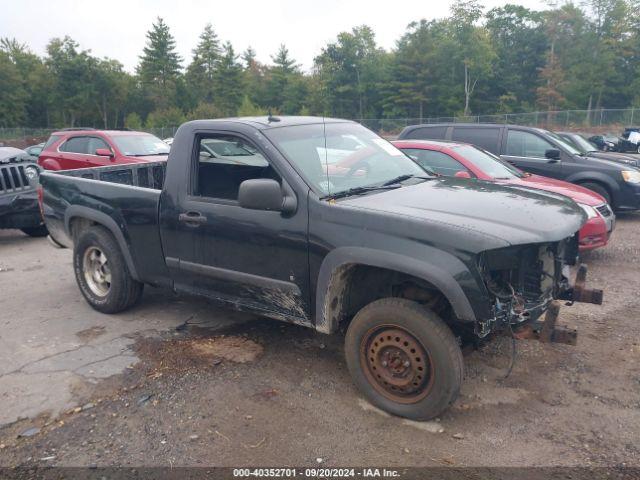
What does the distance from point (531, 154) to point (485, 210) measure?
6.71m

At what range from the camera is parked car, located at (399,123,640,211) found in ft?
30.8

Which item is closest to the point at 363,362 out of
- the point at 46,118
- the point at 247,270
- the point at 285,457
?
the point at 285,457

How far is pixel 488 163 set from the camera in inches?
303

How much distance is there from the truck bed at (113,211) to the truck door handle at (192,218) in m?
0.35

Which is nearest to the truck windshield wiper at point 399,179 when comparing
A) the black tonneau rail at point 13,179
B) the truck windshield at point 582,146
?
the black tonneau rail at point 13,179

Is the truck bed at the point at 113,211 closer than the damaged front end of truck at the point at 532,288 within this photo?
No

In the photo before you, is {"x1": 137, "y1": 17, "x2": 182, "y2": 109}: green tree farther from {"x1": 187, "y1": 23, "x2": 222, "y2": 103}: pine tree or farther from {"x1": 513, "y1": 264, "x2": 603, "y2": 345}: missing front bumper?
{"x1": 513, "y1": 264, "x2": 603, "y2": 345}: missing front bumper

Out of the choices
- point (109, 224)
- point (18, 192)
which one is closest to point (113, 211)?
point (109, 224)

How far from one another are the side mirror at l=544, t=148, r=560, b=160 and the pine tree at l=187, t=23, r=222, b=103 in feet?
209

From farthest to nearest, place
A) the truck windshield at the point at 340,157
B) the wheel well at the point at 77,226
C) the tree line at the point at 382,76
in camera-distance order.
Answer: the tree line at the point at 382,76
the wheel well at the point at 77,226
the truck windshield at the point at 340,157

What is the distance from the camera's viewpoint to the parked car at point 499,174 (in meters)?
6.84

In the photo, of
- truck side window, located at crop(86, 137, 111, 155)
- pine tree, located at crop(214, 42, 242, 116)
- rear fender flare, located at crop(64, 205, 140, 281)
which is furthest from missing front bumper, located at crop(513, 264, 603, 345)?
pine tree, located at crop(214, 42, 242, 116)

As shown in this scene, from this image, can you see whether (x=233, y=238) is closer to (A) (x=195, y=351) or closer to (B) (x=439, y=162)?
(A) (x=195, y=351)

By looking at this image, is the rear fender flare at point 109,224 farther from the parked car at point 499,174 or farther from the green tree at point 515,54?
the green tree at point 515,54
